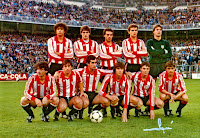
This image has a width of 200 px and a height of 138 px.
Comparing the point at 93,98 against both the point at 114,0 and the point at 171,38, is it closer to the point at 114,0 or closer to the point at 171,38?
the point at 171,38

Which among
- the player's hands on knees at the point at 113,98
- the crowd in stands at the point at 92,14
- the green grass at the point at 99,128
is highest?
the crowd in stands at the point at 92,14

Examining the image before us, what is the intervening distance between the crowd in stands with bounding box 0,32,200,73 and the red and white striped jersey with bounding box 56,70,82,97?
1761 cm

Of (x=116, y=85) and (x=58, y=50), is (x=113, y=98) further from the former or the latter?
(x=58, y=50)

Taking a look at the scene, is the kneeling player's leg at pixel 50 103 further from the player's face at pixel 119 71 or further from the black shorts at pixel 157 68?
the black shorts at pixel 157 68

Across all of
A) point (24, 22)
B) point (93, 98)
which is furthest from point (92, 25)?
point (93, 98)

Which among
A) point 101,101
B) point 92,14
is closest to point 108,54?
point 101,101

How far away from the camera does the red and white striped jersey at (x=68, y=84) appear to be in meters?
4.95

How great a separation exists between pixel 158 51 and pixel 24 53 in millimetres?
21905

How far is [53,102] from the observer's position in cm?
470

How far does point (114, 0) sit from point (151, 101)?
1471 inches

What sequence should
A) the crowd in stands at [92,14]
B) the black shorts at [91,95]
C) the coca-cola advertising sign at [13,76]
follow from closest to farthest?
the black shorts at [91,95]
the coca-cola advertising sign at [13,76]
the crowd in stands at [92,14]

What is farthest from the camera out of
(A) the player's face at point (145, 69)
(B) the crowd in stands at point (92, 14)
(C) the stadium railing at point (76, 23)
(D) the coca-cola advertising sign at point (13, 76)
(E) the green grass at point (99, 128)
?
(B) the crowd in stands at point (92, 14)

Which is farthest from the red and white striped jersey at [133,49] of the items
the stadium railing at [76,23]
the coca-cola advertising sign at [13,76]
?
the stadium railing at [76,23]

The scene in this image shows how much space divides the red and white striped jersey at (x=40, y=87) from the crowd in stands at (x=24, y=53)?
57.9 feet
